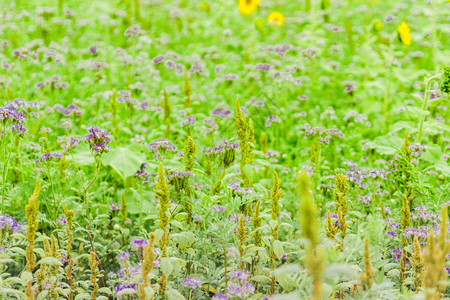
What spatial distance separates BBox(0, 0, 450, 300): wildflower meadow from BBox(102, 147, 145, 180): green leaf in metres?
0.02

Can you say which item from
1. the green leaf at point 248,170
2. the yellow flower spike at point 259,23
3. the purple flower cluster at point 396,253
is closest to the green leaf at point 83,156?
the green leaf at point 248,170

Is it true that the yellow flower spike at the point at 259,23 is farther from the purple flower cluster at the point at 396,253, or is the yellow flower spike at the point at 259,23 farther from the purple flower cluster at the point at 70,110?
the purple flower cluster at the point at 396,253

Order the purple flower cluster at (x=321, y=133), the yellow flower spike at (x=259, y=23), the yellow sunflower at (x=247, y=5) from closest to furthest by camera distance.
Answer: the purple flower cluster at (x=321, y=133) < the yellow sunflower at (x=247, y=5) < the yellow flower spike at (x=259, y=23)

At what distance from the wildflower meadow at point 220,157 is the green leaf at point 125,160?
0.06 feet

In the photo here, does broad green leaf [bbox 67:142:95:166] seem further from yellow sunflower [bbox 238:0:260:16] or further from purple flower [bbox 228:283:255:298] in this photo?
yellow sunflower [bbox 238:0:260:16]

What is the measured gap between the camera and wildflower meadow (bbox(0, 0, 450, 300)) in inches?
80.7

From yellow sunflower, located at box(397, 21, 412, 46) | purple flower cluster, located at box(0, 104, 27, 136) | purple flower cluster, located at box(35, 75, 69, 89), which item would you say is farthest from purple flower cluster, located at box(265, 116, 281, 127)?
purple flower cluster, located at box(0, 104, 27, 136)

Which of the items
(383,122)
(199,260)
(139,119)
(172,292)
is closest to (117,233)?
(199,260)

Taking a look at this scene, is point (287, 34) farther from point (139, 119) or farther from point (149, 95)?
point (139, 119)

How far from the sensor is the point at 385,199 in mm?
3486

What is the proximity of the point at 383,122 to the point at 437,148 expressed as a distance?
1.49 metres

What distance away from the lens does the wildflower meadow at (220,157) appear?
205 centimetres

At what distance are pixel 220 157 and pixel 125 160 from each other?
74 centimetres

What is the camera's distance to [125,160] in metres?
3.27
